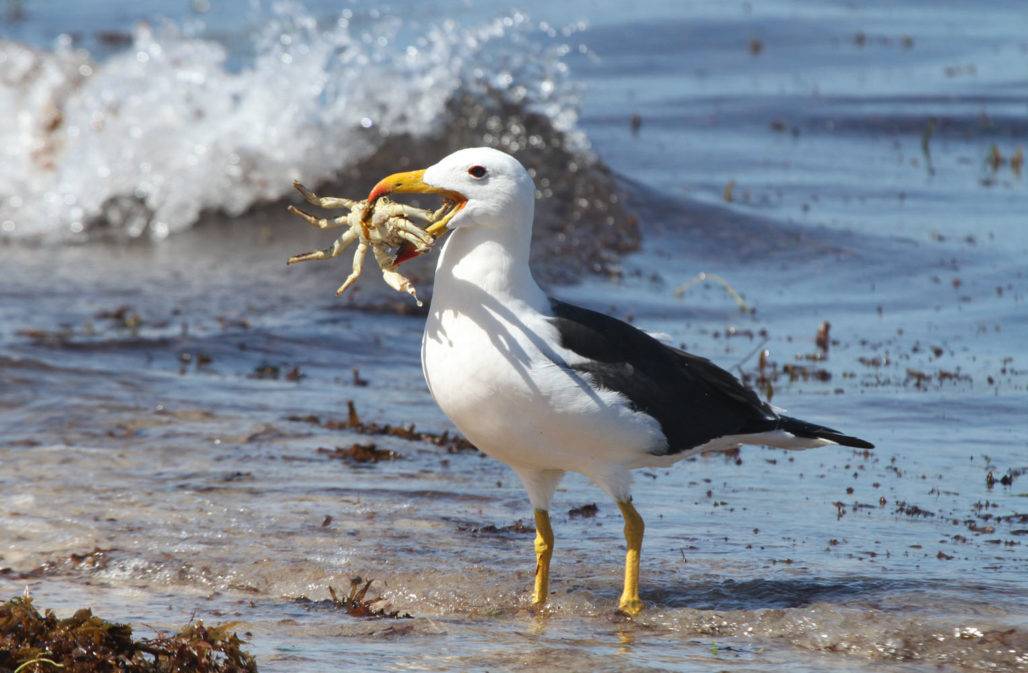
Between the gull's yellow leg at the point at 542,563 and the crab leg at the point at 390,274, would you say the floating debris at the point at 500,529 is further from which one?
the crab leg at the point at 390,274

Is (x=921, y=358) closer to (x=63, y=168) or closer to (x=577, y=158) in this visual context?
(x=577, y=158)

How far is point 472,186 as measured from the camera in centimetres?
541

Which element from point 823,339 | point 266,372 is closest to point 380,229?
point 266,372

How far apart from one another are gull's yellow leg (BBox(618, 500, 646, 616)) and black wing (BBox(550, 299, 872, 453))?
295 millimetres

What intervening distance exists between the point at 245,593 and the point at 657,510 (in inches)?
79.7

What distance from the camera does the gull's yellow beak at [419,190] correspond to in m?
5.40

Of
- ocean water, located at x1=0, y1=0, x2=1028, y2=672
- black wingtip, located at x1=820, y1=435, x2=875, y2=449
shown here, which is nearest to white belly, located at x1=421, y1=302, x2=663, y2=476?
ocean water, located at x1=0, y1=0, x2=1028, y2=672

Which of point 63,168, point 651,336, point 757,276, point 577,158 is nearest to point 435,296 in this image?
point 651,336

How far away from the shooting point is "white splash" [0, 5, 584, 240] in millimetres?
15383

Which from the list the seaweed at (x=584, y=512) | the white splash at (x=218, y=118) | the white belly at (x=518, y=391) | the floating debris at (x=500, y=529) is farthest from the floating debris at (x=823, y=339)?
the white splash at (x=218, y=118)

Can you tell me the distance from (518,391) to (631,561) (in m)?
0.89

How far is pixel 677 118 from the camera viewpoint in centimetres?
1833

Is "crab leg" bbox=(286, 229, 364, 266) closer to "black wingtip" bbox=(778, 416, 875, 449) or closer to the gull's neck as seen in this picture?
the gull's neck

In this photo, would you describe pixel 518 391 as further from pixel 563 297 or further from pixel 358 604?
pixel 563 297
